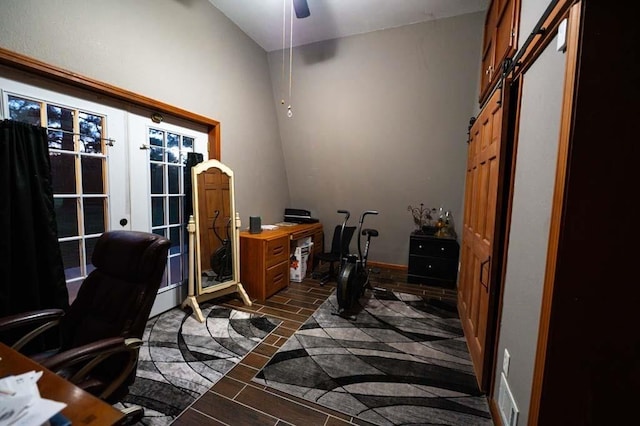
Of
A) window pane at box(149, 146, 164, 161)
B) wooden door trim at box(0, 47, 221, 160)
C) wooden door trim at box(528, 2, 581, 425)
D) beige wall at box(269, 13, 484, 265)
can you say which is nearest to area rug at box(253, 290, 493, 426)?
wooden door trim at box(528, 2, 581, 425)

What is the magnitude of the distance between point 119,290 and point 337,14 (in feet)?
9.75

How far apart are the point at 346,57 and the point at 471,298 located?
113 inches

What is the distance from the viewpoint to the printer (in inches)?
179

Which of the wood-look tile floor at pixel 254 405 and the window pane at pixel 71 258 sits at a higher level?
the window pane at pixel 71 258

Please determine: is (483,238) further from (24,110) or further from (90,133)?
(24,110)

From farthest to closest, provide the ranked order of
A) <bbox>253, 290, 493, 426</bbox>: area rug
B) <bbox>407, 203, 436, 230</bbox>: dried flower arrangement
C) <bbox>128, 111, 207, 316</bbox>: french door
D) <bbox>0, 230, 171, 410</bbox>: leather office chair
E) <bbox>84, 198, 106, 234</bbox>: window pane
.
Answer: <bbox>407, 203, 436, 230</bbox>: dried flower arrangement, <bbox>128, 111, 207, 316</bbox>: french door, <bbox>84, 198, 106, 234</bbox>: window pane, <bbox>253, 290, 493, 426</bbox>: area rug, <bbox>0, 230, 171, 410</bbox>: leather office chair

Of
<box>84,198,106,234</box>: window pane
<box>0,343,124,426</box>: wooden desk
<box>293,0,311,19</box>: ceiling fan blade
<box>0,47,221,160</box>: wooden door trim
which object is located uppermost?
<box>293,0,311,19</box>: ceiling fan blade

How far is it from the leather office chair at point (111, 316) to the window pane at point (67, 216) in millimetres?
884

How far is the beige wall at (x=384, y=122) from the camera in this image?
2.96 metres

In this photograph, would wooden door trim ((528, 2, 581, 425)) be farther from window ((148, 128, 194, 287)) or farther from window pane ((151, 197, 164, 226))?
window pane ((151, 197, 164, 226))

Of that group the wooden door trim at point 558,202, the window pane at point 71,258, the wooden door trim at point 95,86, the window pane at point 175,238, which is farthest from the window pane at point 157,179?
the wooden door trim at point 558,202

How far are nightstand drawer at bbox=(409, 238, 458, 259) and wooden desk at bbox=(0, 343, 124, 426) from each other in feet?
11.9

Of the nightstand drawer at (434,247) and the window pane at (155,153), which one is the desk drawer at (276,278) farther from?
the nightstand drawer at (434,247)

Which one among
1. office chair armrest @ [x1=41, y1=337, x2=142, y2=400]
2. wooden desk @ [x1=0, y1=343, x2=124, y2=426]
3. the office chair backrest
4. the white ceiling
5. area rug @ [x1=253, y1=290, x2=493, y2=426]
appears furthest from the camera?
the white ceiling
